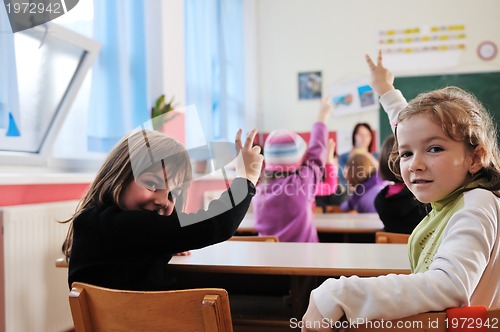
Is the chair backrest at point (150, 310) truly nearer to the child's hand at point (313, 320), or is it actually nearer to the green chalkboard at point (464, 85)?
the child's hand at point (313, 320)

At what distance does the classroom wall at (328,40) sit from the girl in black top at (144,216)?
425 centimetres

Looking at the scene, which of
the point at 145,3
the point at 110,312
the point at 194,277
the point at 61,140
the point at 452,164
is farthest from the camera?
the point at 145,3

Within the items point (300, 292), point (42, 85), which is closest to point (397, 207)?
point (300, 292)

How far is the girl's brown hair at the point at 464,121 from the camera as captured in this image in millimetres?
1060

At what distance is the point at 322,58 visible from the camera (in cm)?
570

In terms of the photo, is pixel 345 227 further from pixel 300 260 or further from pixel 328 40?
pixel 328 40

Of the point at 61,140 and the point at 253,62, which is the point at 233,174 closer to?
the point at 61,140

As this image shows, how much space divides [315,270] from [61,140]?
1975mm

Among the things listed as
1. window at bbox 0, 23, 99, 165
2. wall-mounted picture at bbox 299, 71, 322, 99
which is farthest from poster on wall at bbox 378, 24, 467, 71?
window at bbox 0, 23, 99, 165

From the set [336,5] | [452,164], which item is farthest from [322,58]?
[452,164]

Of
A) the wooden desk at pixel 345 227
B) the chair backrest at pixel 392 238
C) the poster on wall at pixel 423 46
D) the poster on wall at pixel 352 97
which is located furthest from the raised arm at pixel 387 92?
the poster on wall at pixel 423 46

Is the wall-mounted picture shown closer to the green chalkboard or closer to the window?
the green chalkboard

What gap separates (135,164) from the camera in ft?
4.76

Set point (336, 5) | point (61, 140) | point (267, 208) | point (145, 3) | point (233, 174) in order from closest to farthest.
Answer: point (233, 174)
point (267, 208)
point (61, 140)
point (145, 3)
point (336, 5)
